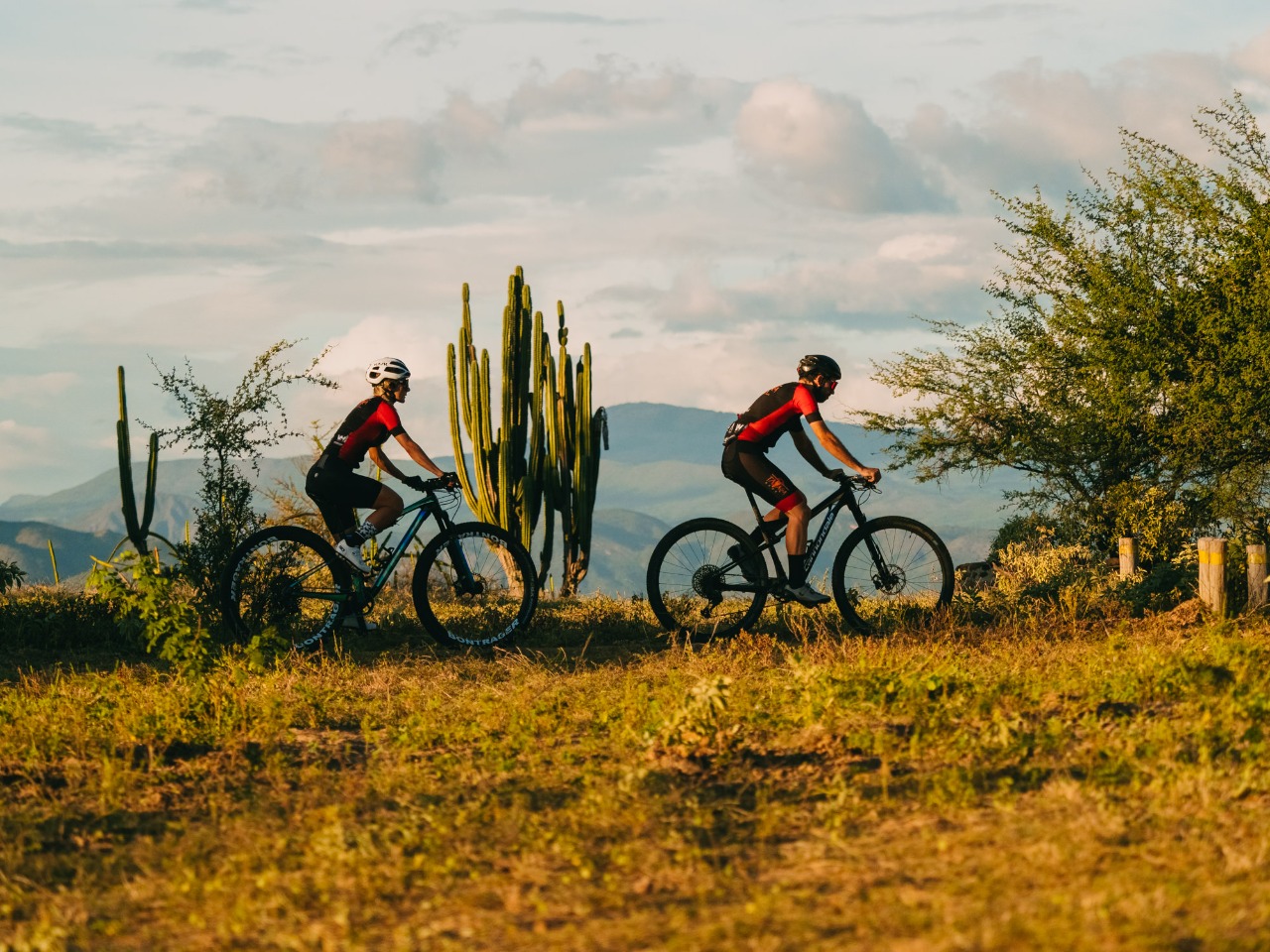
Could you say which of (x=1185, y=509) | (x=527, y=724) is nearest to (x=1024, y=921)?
(x=527, y=724)

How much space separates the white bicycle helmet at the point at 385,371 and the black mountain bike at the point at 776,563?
251 cm

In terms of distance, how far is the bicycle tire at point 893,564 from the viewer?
1083 cm

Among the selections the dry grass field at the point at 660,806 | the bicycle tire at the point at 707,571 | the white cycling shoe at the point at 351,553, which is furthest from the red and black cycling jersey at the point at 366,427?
the bicycle tire at the point at 707,571

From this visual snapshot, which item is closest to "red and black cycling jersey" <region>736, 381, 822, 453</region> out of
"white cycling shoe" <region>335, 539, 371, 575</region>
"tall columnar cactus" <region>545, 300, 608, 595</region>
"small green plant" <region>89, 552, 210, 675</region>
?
"white cycling shoe" <region>335, 539, 371, 575</region>

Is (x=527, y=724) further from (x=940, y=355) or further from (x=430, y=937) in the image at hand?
(x=940, y=355)

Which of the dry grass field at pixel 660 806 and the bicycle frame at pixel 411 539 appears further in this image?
the bicycle frame at pixel 411 539

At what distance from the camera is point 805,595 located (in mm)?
10859

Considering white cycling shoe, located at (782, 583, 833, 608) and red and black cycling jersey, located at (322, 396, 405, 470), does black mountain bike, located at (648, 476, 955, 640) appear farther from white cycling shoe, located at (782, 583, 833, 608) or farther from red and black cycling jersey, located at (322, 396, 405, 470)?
red and black cycling jersey, located at (322, 396, 405, 470)

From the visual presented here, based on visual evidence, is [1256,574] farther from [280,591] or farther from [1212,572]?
[280,591]

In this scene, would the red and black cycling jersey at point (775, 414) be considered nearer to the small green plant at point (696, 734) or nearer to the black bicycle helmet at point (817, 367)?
the black bicycle helmet at point (817, 367)

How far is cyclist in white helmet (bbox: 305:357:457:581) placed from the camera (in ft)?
35.0

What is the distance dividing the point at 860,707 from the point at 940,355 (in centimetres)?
1824

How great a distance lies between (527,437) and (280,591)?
7416mm

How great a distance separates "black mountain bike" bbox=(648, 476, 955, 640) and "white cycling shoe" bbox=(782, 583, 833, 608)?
0.07m
